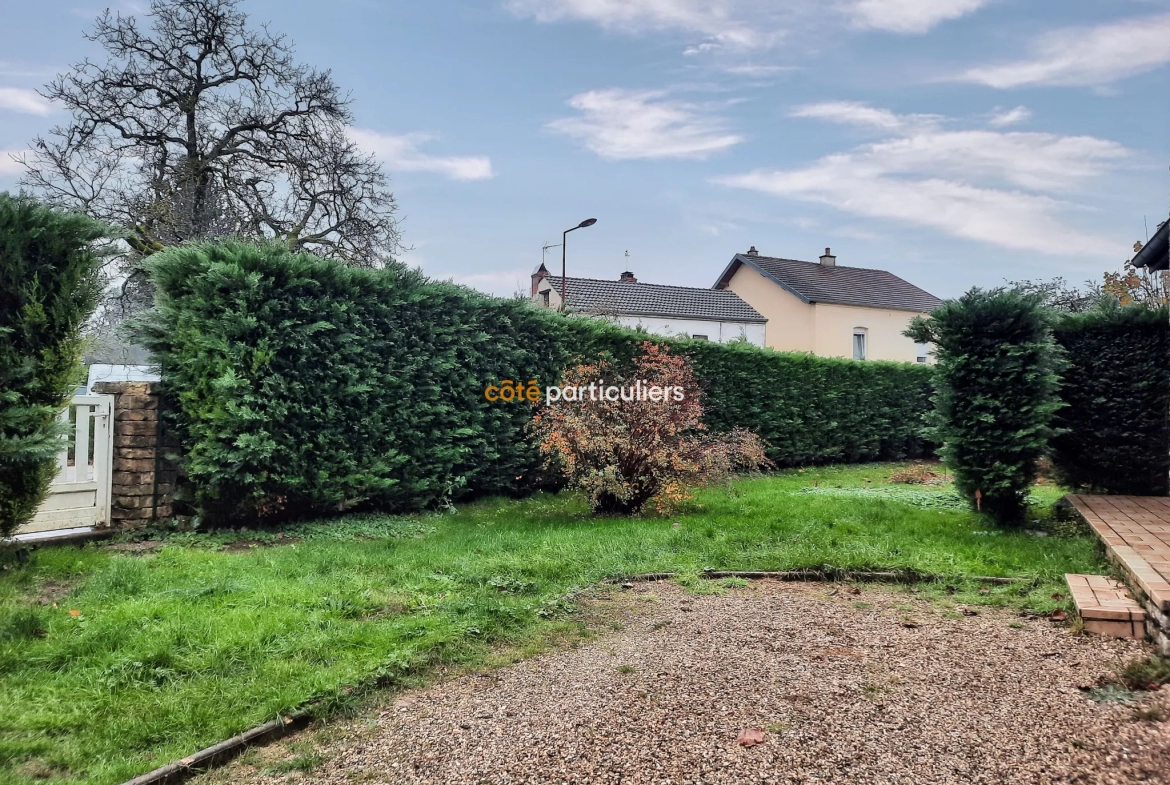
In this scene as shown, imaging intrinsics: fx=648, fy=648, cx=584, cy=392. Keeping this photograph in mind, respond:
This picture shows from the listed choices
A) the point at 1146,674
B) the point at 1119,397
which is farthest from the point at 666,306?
the point at 1146,674

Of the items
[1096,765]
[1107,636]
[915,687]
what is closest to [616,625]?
[915,687]

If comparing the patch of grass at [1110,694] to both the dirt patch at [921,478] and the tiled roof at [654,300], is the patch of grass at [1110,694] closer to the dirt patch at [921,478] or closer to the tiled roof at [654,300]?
the dirt patch at [921,478]

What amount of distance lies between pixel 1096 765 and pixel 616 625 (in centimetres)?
224

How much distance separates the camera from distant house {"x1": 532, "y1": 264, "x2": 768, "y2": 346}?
2470 cm

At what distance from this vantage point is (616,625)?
378 centimetres

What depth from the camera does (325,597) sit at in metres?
4.07

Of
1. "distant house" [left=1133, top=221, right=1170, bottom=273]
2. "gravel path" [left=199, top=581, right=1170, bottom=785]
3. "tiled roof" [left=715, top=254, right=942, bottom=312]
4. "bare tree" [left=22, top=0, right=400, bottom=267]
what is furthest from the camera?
"tiled roof" [left=715, top=254, right=942, bottom=312]

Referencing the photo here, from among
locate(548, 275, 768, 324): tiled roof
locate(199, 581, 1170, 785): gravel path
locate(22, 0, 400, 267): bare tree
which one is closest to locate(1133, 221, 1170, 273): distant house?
locate(199, 581, 1170, 785): gravel path

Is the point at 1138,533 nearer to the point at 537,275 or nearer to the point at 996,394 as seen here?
the point at 996,394

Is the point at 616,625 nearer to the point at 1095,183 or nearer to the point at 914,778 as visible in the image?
the point at 914,778

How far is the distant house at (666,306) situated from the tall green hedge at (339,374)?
14430 millimetres

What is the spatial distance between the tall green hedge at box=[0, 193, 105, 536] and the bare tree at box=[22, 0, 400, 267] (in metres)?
12.2

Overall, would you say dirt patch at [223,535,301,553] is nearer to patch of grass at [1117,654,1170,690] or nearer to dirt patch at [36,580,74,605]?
dirt patch at [36,580,74,605]

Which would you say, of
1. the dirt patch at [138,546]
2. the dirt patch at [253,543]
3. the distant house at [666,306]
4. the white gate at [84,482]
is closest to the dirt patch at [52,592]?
the dirt patch at [138,546]
